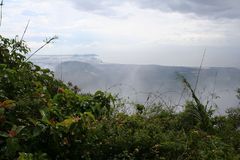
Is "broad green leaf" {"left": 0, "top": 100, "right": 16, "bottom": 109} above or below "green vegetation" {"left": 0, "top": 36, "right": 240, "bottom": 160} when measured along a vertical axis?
above

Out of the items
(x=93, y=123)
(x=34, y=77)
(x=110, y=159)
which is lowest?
(x=110, y=159)

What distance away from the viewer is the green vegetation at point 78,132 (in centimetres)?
402

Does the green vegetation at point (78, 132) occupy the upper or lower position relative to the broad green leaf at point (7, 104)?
lower

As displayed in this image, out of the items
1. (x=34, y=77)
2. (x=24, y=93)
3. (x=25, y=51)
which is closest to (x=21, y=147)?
(x=24, y=93)

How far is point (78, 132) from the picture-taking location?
420 cm

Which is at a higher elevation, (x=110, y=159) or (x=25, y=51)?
(x=25, y=51)


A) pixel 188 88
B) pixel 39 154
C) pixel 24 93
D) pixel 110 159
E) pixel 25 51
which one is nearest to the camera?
pixel 39 154

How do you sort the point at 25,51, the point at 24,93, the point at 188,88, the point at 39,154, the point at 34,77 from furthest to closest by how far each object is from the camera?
the point at 188,88 → the point at 25,51 → the point at 34,77 → the point at 24,93 → the point at 39,154

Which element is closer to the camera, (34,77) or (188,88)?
(34,77)

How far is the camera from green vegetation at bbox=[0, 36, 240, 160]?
4016 millimetres

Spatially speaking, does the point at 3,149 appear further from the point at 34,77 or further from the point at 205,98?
the point at 205,98

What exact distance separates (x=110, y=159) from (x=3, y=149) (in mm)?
1131

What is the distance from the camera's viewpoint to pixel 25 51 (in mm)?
6176

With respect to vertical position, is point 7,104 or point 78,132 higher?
point 7,104
